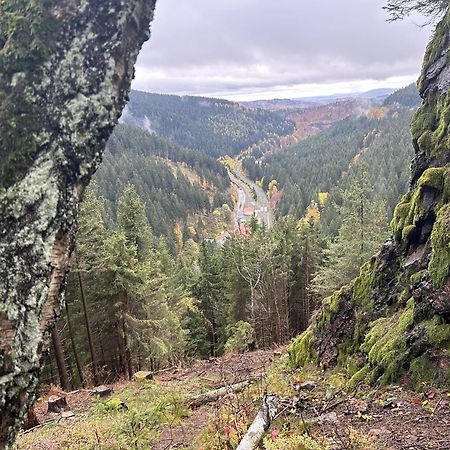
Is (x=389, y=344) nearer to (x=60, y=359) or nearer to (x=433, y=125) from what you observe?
(x=433, y=125)

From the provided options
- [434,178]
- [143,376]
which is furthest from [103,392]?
[434,178]

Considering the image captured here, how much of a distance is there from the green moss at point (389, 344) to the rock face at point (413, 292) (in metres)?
0.02

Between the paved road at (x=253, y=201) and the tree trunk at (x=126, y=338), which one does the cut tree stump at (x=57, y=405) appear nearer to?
the tree trunk at (x=126, y=338)

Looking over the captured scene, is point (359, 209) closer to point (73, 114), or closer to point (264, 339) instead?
point (264, 339)

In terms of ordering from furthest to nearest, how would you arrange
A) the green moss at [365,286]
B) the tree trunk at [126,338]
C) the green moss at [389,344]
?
the tree trunk at [126,338], the green moss at [365,286], the green moss at [389,344]

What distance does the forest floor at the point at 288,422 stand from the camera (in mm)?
5578

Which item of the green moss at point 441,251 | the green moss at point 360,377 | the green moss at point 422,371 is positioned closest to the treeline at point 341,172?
the green moss at point 360,377

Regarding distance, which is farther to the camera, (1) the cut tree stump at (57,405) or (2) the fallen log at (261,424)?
(1) the cut tree stump at (57,405)

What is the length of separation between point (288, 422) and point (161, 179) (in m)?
141

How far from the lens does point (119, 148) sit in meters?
167

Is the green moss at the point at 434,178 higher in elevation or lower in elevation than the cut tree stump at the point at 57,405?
higher

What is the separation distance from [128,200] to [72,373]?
9648 mm

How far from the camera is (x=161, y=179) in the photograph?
144250mm

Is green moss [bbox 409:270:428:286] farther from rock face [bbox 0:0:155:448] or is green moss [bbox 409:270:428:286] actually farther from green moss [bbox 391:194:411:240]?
rock face [bbox 0:0:155:448]
